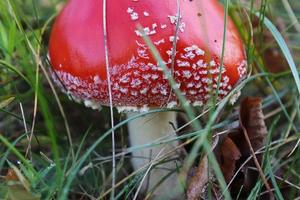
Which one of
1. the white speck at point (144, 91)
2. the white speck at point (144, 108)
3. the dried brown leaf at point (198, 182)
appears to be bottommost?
the dried brown leaf at point (198, 182)

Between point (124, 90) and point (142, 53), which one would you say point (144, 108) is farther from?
point (142, 53)

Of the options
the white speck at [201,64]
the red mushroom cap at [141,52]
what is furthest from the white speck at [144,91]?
the white speck at [201,64]

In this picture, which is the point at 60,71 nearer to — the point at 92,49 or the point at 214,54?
the point at 92,49

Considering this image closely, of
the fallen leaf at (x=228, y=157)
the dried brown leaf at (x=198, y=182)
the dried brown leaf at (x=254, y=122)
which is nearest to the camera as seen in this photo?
the dried brown leaf at (x=198, y=182)

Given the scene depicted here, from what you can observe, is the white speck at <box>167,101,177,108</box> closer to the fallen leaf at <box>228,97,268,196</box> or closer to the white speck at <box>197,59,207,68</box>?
the white speck at <box>197,59,207,68</box>

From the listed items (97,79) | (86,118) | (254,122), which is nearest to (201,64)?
(97,79)

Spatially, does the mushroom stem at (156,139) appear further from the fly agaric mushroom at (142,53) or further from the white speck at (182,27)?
the white speck at (182,27)

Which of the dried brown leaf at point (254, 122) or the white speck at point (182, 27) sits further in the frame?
the dried brown leaf at point (254, 122)

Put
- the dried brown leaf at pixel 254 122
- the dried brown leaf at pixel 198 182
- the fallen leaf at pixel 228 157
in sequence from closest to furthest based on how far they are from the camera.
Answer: the dried brown leaf at pixel 198 182 → the fallen leaf at pixel 228 157 → the dried brown leaf at pixel 254 122

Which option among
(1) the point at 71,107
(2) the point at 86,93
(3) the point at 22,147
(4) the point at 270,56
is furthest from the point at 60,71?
(4) the point at 270,56
